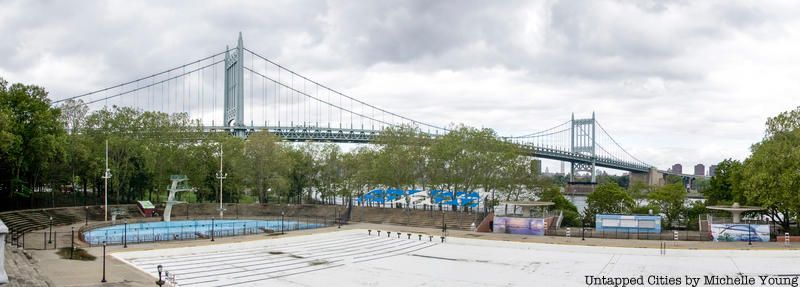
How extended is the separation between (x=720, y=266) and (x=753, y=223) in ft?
55.2

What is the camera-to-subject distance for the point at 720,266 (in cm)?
3400

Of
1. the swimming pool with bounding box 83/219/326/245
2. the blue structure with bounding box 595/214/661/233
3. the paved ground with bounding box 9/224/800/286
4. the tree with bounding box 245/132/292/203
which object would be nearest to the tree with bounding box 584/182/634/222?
the blue structure with bounding box 595/214/661/233

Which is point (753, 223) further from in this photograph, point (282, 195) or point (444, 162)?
point (282, 195)

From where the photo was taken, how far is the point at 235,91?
95875 millimetres

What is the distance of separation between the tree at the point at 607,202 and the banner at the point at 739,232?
1289cm

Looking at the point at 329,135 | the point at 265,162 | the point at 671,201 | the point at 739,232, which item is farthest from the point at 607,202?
the point at 329,135

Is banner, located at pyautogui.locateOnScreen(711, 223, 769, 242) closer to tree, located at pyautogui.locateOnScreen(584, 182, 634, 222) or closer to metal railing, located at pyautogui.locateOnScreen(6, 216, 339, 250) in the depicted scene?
tree, located at pyautogui.locateOnScreen(584, 182, 634, 222)

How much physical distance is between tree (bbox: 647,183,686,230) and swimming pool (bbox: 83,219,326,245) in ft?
107

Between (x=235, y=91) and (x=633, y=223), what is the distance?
217ft

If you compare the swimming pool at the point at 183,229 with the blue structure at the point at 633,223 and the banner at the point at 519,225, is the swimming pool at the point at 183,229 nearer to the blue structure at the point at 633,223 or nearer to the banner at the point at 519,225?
the banner at the point at 519,225

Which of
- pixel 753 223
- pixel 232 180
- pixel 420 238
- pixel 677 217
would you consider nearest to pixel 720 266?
pixel 753 223

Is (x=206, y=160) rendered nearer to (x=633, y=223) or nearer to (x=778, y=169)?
(x=633, y=223)

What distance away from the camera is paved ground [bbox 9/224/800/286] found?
29641 millimetres

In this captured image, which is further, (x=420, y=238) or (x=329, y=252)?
(x=420, y=238)
